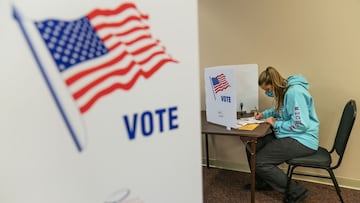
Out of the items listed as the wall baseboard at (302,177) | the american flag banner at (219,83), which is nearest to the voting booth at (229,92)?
the american flag banner at (219,83)

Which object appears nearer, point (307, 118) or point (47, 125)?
point (47, 125)

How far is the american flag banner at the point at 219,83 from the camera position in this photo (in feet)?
6.73

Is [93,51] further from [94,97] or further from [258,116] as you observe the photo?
[258,116]

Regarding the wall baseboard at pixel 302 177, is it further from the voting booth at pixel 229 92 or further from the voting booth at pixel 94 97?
the voting booth at pixel 94 97

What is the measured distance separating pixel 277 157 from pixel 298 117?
0.37 meters

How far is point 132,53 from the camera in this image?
765 mm

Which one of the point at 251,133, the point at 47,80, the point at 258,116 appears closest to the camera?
the point at 47,80

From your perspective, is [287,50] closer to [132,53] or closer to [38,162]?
[132,53]

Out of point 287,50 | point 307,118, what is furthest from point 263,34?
point 307,118

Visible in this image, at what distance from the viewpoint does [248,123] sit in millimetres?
2250

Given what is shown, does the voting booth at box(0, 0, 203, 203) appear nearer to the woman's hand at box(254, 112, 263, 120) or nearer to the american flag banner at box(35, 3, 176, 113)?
the american flag banner at box(35, 3, 176, 113)

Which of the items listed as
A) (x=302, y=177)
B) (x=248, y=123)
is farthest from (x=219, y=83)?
(x=302, y=177)

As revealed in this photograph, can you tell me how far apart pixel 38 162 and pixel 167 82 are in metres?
0.41

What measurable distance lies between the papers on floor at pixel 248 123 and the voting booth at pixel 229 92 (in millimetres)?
78
